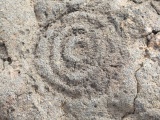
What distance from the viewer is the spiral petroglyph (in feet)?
4.96

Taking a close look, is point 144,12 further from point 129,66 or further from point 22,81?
point 22,81

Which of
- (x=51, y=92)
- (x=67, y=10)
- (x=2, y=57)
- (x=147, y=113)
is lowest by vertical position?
(x=147, y=113)

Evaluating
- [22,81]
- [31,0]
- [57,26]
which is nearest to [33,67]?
[22,81]

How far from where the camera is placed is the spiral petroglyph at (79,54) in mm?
1513

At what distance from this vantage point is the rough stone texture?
149cm

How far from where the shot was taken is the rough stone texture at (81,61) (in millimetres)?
1486

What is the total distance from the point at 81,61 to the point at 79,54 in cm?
3

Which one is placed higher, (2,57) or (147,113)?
(2,57)

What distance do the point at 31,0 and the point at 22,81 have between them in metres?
0.35

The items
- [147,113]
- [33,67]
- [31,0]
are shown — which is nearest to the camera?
[147,113]

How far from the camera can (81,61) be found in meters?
1.54

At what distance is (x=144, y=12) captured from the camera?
157 cm

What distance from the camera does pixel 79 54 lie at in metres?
1.55

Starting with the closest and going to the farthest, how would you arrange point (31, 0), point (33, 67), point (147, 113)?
point (147, 113) → point (33, 67) → point (31, 0)
